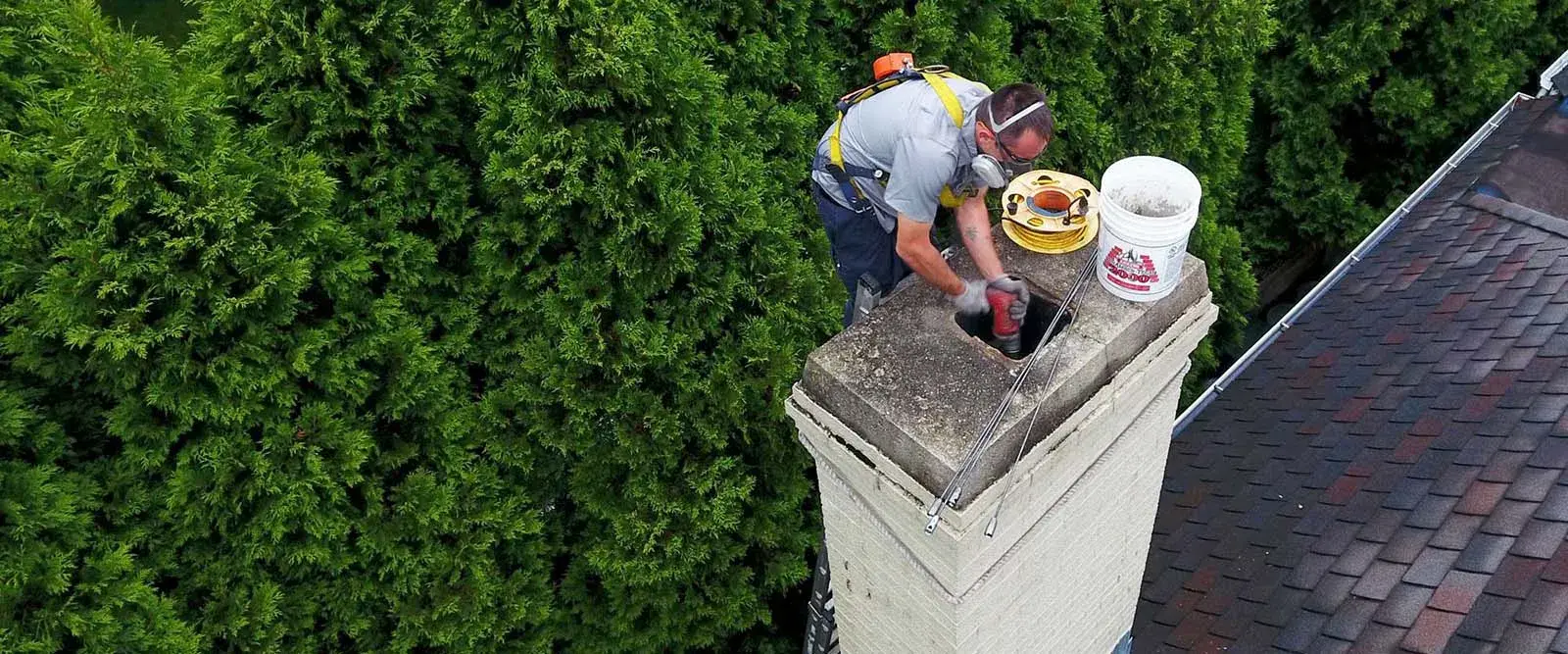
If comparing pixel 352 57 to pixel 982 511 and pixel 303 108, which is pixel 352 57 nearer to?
pixel 303 108

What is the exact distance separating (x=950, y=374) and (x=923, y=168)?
1.22m

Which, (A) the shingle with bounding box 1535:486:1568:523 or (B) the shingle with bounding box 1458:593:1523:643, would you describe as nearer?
(B) the shingle with bounding box 1458:593:1523:643

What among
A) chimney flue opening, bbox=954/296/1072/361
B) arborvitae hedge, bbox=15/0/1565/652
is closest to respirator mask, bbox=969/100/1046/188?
chimney flue opening, bbox=954/296/1072/361

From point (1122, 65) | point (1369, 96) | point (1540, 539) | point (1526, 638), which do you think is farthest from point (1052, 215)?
point (1369, 96)

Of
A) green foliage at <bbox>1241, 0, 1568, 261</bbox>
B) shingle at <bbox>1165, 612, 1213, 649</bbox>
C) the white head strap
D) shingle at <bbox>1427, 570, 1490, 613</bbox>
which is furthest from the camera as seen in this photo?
green foliage at <bbox>1241, 0, 1568, 261</bbox>

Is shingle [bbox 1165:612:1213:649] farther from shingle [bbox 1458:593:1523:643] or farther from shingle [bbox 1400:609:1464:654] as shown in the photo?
shingle [bbox 1458:593:1523:643]

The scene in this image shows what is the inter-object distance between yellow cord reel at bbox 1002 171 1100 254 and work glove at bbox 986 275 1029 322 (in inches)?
8.2

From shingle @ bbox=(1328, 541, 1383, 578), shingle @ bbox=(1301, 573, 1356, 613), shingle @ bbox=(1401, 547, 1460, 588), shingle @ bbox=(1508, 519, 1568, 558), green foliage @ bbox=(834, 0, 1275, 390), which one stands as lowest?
shingle @ bbox=(1301, 573, 1356, 613)

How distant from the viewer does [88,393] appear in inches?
243

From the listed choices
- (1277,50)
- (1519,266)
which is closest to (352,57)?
(1519,266)

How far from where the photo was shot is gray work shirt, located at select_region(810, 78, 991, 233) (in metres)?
4.20

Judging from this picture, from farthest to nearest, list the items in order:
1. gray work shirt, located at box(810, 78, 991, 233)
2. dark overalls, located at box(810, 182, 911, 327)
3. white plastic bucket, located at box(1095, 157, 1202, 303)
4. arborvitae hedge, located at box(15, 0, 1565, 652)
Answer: arborvitae hedge, located at box(15, 0, 1565, 652) → dark overalls, located at box(810, 182, 911, 327) → gray work shirt, located at box(810, 78, 991, 233) → white plastic bucket, located at box(1095, 157, 1202, 303)

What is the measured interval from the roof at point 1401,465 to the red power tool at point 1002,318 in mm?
3136

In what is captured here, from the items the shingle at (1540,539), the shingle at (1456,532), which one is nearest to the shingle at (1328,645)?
the shingle at (1456,532)
